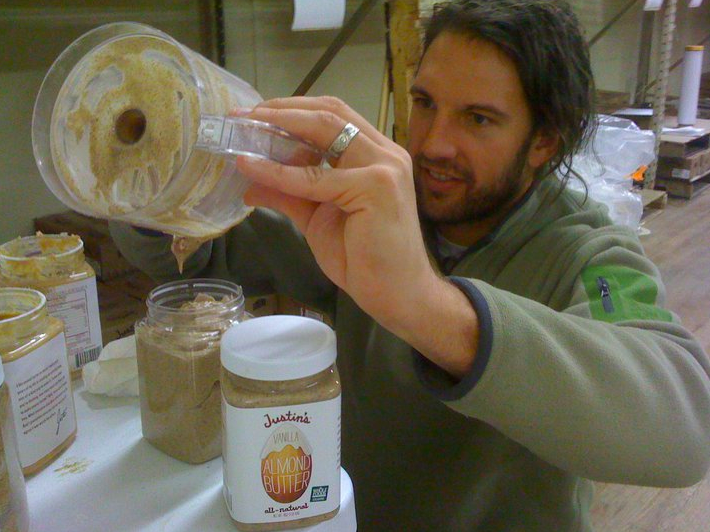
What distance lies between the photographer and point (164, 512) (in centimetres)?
53

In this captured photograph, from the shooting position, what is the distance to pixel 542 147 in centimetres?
97

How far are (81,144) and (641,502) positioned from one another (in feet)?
4.59

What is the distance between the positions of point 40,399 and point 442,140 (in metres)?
0.58

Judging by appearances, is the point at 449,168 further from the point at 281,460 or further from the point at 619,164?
the point at 619,164

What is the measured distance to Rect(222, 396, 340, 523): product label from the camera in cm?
46

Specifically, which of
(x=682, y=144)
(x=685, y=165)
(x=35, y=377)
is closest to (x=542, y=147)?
(x=35, y=377)

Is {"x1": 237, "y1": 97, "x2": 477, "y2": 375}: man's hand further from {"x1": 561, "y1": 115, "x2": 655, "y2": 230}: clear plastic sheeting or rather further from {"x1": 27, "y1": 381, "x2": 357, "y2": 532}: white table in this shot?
{"x1": 561, "y1": 115, "x2": 655, "y2": 230}: clear plastic sheeting

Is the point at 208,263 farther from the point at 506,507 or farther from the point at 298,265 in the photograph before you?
the point at 506,507

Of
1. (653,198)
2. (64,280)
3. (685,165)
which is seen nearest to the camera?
(64,280)

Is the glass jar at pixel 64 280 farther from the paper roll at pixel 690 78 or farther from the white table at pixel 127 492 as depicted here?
the paper roll at pixel 690 78

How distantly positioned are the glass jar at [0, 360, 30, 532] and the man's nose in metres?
0.60

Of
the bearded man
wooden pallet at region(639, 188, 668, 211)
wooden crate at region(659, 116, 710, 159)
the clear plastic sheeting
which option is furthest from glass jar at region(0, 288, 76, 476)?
wooden crate at region(659, 116, 710, 159)

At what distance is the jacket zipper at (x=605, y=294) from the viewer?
67cm

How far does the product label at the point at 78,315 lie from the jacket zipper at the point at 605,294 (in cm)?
54
